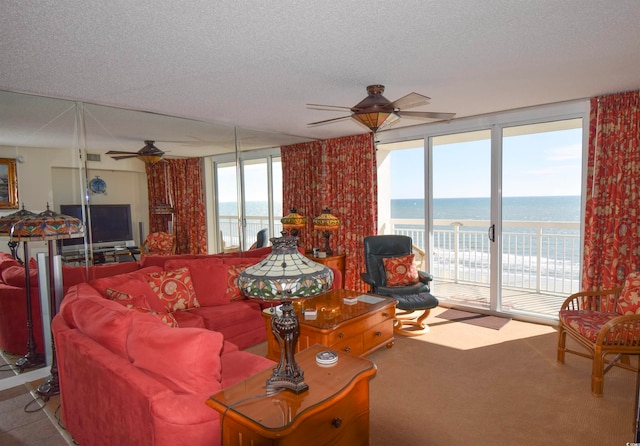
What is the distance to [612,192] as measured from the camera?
151 inches

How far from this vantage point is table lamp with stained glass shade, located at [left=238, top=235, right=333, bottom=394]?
59.0 inches

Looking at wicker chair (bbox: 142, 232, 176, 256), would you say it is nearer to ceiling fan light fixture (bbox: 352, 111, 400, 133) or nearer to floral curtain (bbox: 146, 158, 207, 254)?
floral curtain (bbox: 146, 158, 207, 254)

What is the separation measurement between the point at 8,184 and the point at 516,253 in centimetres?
640

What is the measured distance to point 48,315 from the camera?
344 cm

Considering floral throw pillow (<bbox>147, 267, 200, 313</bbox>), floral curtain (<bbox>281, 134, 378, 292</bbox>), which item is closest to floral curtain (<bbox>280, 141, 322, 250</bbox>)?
floral curtain (<bbox>281, 134, 378, 292</bbox>)

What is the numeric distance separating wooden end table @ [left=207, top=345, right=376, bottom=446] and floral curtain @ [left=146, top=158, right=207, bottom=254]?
11.5ft

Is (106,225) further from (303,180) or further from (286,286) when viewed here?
(286,286)

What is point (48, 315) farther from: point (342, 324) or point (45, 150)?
point (342, 324)

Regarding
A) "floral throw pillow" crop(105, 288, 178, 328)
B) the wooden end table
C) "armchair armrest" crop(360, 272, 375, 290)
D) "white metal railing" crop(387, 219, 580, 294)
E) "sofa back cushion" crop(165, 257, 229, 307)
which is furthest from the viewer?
"white metal railing" crop(387, 219, 580, 294)

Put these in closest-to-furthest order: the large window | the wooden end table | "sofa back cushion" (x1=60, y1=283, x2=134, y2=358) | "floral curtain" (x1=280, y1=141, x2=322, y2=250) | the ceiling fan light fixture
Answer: the wooden end table, "sofa back cushion" (x1=60, y1=283, x2=134, y2=358), the ceiling fan light fixture, the large window, "floral curtain" (x1=280, y1=141, x2=322, y2=250)

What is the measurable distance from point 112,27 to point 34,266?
2.66 meters

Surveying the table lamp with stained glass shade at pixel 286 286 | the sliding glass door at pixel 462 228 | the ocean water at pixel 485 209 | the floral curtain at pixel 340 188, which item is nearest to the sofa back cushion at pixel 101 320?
the table lamp with stained glass shade at pixel 286 286

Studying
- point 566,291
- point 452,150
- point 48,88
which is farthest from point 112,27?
point 566,291

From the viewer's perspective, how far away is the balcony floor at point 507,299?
15.9 ft
